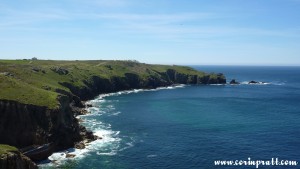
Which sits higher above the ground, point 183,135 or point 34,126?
point 34,126

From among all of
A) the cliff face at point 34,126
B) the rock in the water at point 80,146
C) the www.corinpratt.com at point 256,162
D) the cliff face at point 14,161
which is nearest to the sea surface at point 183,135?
the rock in the water at point 80,146

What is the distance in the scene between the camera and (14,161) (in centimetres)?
6931

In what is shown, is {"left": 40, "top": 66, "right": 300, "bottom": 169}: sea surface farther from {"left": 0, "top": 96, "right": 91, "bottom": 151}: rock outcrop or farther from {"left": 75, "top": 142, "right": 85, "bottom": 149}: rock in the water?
{"left": 0, "top": 96, "right": 91, "bottom": 151}: rock outcrop

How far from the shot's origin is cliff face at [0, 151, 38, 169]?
66.8m

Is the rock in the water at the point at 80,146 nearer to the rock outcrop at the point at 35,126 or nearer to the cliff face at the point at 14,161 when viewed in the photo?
the rock outcrop at the point at 35,126

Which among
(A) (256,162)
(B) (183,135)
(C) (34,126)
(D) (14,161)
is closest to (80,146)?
(C) (34,126)

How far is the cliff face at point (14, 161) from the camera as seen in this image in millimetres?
66806

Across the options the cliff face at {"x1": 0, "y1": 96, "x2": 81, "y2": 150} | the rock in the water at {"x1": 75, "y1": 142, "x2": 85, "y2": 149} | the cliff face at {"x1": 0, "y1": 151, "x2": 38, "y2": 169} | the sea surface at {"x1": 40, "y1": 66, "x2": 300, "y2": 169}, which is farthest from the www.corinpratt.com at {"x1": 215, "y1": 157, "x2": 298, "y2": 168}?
the cliff face at {"x1": 0, "y1": 96, "x2": 81, "y2": 150}

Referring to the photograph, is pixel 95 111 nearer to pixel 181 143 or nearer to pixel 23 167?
pixel 181 143

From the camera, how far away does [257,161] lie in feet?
285

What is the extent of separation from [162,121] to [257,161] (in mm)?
54045

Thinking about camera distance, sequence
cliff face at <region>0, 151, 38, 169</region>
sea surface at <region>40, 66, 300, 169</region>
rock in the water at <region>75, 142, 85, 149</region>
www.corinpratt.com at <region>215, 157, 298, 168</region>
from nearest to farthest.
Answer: cliff face at <region>0, 151, 38, 169</region> < www.corinpratt.com at <region>215, 157, 298, 168</region> < sea surface at <region>40, 66, 300, 169</region> < rock in the water at <region>75, 142, 85, 149</region>

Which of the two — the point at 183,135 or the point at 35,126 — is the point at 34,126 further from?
the point at 183,135

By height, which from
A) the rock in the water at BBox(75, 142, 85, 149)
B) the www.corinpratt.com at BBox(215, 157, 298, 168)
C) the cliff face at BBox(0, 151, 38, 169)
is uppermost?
the cliff face at BBox(0, 151, 38, 169)
